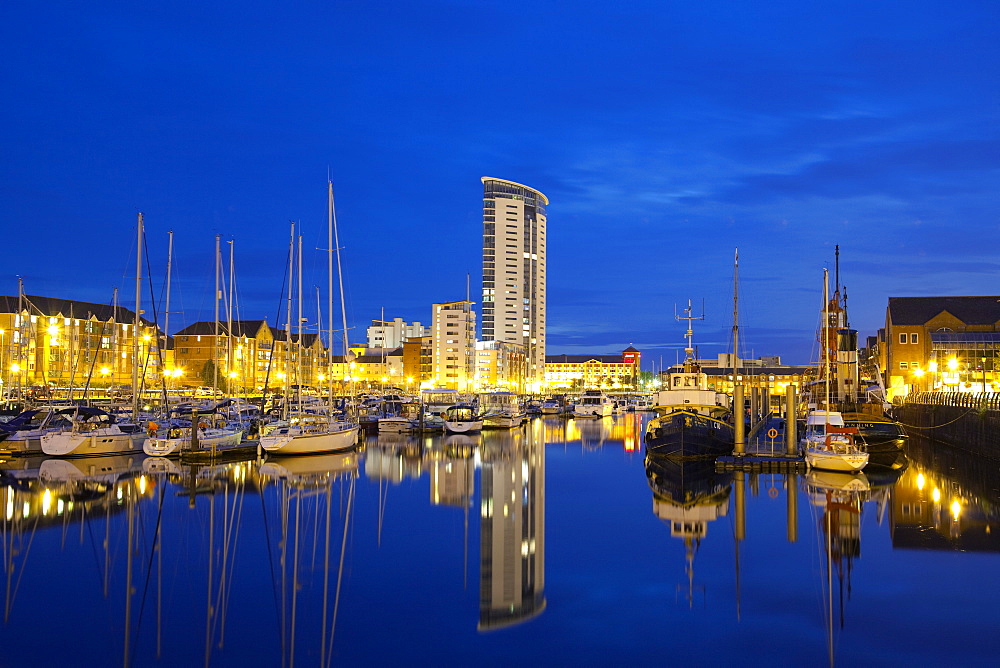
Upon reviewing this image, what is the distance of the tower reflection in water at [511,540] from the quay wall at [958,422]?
23.4 m

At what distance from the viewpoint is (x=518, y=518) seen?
2905cm

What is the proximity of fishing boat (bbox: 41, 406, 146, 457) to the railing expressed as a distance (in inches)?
1804

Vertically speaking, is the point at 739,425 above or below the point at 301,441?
above

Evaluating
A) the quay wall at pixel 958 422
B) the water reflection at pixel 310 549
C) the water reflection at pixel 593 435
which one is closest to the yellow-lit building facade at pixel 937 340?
the quay wall at pixel 958 422

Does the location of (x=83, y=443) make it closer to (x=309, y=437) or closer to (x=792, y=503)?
(x=309, y=437)

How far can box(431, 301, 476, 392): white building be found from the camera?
7618 inches

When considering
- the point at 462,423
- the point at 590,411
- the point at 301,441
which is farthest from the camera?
the point at 590,411

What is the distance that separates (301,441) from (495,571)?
2823 centimetres

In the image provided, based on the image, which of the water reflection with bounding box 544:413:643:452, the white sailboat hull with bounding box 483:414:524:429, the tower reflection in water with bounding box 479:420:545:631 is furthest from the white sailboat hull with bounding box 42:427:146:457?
the white sailboat hull with bounding box 483:414:524:429

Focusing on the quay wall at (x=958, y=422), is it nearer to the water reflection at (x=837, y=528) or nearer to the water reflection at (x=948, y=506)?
the water reflection at (x=948, y=506)

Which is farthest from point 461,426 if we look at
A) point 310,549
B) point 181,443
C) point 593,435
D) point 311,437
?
point 310,549

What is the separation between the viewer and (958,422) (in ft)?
176

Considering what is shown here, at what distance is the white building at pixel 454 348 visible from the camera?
19350 cm

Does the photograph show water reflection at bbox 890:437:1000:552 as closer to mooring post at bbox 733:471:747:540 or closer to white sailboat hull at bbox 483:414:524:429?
mooring post at bbox 733:471:747:540
